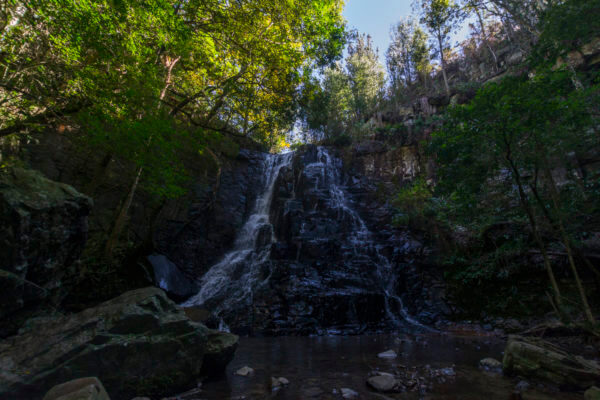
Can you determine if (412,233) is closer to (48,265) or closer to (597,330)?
(597,330)

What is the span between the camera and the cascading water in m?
10.9

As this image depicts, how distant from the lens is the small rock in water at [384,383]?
12.5ft

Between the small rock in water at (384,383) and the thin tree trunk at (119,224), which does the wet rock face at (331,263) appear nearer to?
the thin tree trunk at (119,224)

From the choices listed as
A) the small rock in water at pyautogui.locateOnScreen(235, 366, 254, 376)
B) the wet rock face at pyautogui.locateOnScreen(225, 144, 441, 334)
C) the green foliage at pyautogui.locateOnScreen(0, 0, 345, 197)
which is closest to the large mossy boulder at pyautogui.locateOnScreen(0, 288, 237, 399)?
the small rock in water at pyautogui.locateOnScreen(235, 366, 254, 376)

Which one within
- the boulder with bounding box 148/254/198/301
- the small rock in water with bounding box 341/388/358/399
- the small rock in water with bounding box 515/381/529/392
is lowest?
the small rock in water with bounding box 341/388/358/399

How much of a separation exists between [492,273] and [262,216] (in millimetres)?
12764

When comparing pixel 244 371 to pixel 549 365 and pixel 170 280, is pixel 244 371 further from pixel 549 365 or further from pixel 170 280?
pixel 170 280

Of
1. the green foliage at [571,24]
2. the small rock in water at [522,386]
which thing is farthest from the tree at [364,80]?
the small rock in water at [522,386]

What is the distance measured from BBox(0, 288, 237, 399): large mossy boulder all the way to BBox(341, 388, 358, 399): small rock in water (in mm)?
2239

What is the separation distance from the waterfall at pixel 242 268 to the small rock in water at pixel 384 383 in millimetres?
6774

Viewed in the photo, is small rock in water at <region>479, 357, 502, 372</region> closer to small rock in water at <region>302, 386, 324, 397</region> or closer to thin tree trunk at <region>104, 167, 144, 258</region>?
small rock in water at <region>302, 386, 324, 397</region>

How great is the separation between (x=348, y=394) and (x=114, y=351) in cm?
320

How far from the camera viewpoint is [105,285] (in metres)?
9.25

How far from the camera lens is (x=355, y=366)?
16.9 ft
